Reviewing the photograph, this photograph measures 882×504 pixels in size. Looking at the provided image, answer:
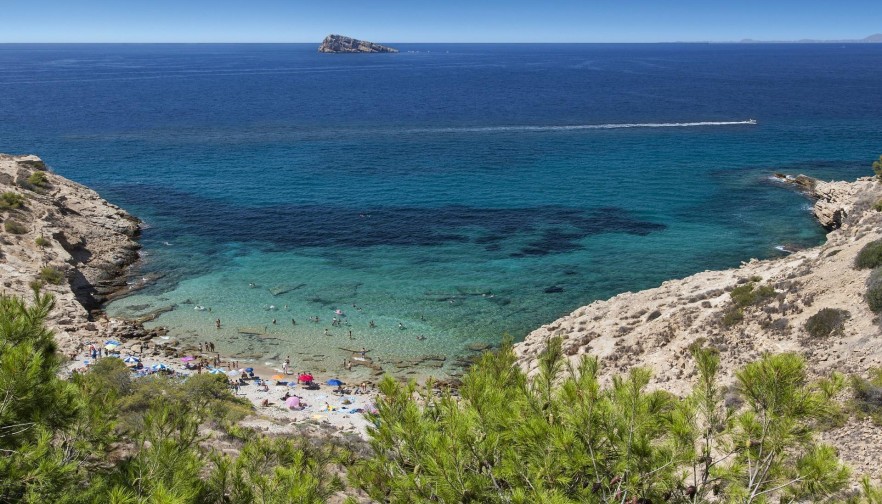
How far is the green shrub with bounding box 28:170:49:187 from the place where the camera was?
168ft

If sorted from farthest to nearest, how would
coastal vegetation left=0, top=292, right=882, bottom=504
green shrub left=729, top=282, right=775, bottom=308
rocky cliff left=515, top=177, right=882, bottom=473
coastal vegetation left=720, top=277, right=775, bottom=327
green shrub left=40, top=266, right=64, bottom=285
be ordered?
green shrub left=40, top=266, right=64, bottom=285 → green shrub left=729, top=282, right=775, bottom=308 → coastal vegetation left=720, top=277, right=775, bottom=327 → rocky cliff left=515, top=177, right=882, bottom=473 → coastal vegetation left=0, top=292, right=882, bottom=504

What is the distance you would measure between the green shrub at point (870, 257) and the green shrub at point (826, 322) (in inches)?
137

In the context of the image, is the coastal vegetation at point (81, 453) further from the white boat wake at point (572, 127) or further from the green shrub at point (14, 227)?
the white boat wake at point (572, 127)

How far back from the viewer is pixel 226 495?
1167 cm

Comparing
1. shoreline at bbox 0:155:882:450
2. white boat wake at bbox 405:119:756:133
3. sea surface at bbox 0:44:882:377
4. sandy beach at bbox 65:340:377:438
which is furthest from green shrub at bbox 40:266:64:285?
white boat wake at bbox 405:119:756:133

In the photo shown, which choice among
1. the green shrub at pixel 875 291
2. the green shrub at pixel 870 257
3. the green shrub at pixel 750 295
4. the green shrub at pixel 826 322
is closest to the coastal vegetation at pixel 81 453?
the green shrub at pixel 826 322

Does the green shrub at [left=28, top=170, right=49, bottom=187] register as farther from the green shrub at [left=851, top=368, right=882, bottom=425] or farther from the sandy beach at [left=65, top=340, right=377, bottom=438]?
the green shrub at [left=851, top=368, right=882, bottom=425]

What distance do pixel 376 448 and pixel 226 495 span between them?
10.5ft

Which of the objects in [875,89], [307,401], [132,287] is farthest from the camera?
[875,89]

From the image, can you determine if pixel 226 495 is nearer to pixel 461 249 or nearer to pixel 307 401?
pixel 307 401

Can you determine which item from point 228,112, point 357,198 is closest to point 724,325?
point 357,198

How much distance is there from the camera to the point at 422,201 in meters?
60.0

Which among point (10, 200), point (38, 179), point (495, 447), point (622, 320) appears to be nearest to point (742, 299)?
point (622, 320)

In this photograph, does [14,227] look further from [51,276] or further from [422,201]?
[422,201]
